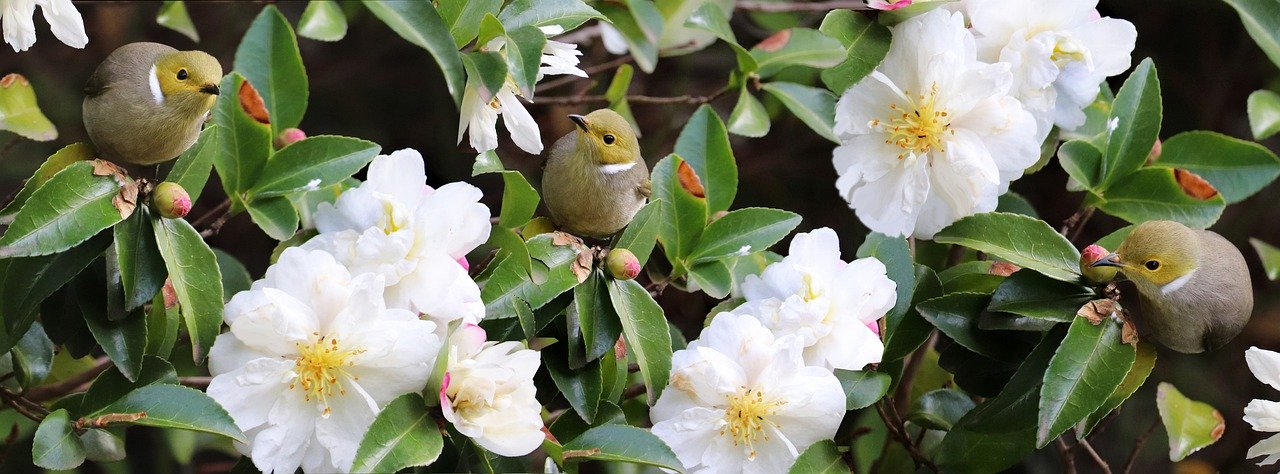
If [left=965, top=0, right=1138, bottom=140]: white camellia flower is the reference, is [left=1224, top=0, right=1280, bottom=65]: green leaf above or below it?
below

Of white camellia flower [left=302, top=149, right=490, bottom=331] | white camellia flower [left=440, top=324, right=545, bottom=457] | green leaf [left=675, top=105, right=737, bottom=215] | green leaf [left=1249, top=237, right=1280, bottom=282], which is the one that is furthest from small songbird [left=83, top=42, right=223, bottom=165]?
green leaf [left=1249, top=237, right=1280, bottom=282]

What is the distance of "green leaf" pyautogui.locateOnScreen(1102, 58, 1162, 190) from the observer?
2.80 feet

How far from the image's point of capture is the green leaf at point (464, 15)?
2.30 feet

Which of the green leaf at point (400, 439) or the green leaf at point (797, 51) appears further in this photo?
the green leaf at point (797, 51)

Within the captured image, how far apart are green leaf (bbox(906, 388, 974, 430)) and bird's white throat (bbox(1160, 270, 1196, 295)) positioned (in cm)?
17

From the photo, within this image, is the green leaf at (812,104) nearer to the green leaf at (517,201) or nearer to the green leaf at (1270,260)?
the green leaf at (517,201)

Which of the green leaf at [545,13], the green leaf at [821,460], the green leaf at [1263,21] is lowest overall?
the green leaf at [821,460]

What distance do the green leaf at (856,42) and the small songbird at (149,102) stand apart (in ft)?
1.29

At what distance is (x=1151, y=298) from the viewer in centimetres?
74

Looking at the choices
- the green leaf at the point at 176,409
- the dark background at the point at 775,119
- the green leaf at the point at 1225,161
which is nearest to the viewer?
the green leaf at the point at 176,409

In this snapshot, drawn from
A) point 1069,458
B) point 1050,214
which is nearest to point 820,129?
point 1069,458

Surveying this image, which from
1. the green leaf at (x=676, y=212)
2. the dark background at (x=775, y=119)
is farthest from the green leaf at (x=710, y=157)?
the dark background at (x=775, y=119)

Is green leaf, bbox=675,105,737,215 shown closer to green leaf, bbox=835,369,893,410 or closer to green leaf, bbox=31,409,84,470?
green leaf, bbox=835,369,893,410

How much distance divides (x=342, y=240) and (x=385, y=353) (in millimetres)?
86
